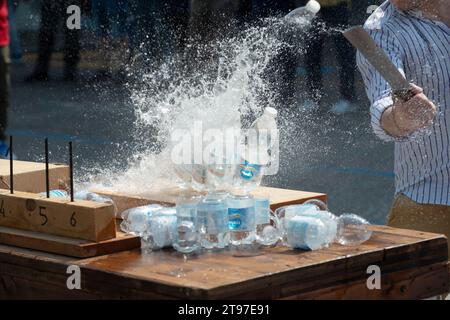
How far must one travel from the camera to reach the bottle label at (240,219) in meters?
2.63

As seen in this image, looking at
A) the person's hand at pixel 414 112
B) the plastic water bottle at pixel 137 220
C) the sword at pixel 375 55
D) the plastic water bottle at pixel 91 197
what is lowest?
the plastic water bottle at pixel 137 220

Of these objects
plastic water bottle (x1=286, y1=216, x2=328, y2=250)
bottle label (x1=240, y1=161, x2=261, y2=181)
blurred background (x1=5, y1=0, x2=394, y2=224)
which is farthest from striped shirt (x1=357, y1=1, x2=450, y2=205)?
blurred background (x1=5, y1=0, x2=394, y2=224)

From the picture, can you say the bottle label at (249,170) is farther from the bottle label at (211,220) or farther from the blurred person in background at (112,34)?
the blurred person in background at (112,34)

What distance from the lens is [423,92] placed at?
122 inches

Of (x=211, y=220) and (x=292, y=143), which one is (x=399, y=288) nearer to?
(x=211, y=220)

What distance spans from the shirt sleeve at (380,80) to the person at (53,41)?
8.21m

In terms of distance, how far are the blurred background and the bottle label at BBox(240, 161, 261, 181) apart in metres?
1.99

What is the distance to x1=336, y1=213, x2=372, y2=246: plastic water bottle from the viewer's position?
8.62 feet

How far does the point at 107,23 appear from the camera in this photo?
10641 mm

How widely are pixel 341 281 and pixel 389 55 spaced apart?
903 millimetres

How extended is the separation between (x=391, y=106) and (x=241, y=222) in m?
0.63

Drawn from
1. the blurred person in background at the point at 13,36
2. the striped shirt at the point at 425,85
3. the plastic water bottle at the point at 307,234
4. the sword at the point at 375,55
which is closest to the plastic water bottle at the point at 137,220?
the plastic water bottle at the point at 307,234

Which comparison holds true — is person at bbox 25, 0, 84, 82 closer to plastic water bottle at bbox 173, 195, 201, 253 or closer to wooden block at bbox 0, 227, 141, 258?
wooden block at bbox 0, 227, 141, 258
